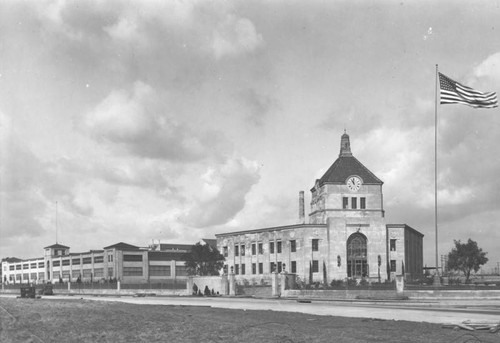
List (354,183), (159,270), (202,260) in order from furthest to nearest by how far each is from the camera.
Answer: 1. (159,270)
2. (354,183)
3. (202,260)

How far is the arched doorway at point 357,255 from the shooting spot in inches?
3607

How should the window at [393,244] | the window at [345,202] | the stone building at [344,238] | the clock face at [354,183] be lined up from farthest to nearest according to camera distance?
the clock face at [354,183] → the window at [345,202] → the window at [393,244] → the stone building at [344,238]

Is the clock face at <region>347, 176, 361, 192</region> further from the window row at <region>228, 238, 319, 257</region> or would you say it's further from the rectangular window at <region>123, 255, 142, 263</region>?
the rectangular window at <region>123, 255, 142, 263</region>

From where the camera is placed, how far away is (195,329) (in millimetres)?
20359

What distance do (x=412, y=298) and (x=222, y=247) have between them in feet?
196

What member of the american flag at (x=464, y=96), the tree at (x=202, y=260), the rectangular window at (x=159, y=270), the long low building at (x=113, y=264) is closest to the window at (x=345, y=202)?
the tree at (x=202, y=260)

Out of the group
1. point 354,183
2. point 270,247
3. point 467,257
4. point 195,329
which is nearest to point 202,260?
point 270,247

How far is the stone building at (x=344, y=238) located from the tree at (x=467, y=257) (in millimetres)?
6374

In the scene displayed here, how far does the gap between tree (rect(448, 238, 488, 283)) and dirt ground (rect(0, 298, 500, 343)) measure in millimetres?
73663

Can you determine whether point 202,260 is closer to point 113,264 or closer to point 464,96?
point 113,264

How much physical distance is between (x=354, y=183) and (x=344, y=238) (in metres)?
8.53

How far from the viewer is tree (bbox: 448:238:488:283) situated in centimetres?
9188

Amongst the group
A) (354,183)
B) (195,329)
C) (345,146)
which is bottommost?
(195,329)

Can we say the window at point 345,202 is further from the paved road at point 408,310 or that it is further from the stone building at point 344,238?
the paved road at point 408,310
